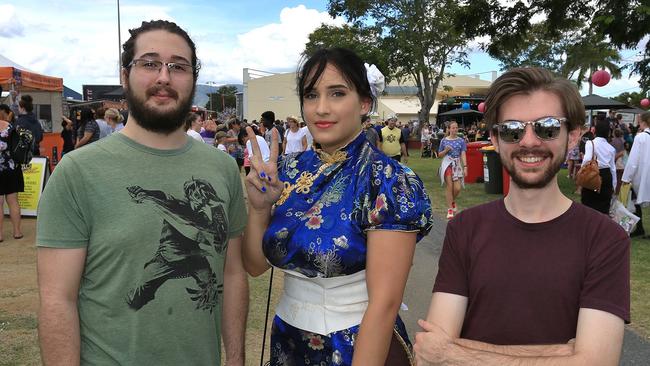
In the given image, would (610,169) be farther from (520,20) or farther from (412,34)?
(412,34)

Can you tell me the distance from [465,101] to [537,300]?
123 ft

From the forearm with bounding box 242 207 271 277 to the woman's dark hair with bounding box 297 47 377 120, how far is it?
0.47 metres

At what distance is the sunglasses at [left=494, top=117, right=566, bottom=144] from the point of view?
1.73 metres

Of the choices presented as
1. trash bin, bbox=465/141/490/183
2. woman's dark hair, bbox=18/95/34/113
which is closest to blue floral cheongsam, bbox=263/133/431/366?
woman's dark hair, bbox=18/95/34/113

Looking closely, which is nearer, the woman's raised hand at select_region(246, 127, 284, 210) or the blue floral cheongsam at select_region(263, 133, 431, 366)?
the blue floral cheongsam at select_region(263, 133, 431, 366)

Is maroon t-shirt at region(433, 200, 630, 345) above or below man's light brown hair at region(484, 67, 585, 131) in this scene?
below

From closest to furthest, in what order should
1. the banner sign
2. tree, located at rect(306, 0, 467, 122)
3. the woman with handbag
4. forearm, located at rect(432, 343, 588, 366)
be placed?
forearm, located at rect(432, 343, 588, 366), the woman with handbag, the banner sign, tree, located at rect(306, 0, 467, 122)

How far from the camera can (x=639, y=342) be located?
4.33m

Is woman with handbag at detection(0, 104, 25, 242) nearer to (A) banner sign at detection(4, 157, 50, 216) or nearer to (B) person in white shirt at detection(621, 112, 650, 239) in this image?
(A) banner sign at detection(4, 157, 50, 216)

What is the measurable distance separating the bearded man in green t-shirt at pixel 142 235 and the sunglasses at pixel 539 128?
3.22ft

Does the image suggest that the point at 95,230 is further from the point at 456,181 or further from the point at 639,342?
the point at 456,181

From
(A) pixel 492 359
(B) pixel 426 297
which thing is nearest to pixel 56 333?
(A) pixel 492 359

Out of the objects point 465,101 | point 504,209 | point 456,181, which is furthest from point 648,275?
point 465,101

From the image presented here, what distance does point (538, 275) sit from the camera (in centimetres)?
163
